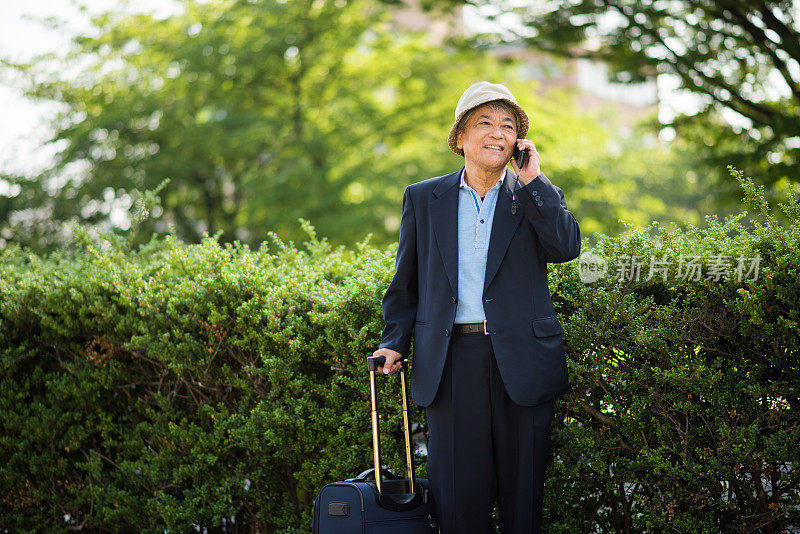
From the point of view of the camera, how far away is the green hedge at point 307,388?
10.2 ft

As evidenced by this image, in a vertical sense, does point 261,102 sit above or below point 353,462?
below

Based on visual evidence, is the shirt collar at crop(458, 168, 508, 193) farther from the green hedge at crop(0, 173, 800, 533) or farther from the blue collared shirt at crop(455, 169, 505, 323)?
the green hedge at crop(0, 173, 800, 533)

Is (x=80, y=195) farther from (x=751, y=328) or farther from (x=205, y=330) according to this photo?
(x=751, y=328)

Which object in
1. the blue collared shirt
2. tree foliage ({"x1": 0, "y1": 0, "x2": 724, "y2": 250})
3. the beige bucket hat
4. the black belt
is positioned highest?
the beige bucket hat

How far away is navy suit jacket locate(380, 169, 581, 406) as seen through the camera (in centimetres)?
293

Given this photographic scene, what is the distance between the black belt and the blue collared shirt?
0.02 meters

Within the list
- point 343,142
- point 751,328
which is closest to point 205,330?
point 751,328

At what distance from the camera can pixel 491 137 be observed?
3107mm

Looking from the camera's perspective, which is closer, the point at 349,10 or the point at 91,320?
the point at 91,320

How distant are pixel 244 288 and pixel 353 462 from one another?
1137mm

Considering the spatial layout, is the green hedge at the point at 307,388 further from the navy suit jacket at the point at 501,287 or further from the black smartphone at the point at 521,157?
the black smartphone at the point at 521,157

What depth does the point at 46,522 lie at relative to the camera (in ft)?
15.6

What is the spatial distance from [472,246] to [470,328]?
36 cm

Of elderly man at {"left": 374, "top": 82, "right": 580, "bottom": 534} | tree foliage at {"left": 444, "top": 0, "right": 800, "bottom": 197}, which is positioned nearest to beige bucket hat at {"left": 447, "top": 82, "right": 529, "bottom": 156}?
elderly man at {"left": 374, "top": 82, "right": 580, "bottom": 534}
